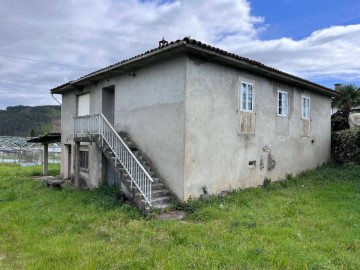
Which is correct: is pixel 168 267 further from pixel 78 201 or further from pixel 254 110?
pixel 254 110

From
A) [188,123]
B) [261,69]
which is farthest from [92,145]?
[261,69]

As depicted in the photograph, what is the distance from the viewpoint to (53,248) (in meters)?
6.10

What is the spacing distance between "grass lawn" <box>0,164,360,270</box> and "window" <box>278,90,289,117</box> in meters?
3.96

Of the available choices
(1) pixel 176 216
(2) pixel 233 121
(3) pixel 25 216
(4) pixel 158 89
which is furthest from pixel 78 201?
(2) pixel 233 121

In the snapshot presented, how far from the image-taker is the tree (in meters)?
19.0

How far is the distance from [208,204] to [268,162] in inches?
185

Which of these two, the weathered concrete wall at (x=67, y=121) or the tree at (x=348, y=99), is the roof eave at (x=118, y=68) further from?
the tree at (x=348, y=99)

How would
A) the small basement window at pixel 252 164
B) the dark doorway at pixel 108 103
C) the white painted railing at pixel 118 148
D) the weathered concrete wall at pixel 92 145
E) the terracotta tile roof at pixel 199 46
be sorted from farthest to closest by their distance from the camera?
the dark doorway at pixel 108 103 → the weathered concrete wall at pixel 92 145 → the small basement window at pixel 252 164 → the white painted railing at pixel 118 148 → the terracotta tile roof at pixel 199 46

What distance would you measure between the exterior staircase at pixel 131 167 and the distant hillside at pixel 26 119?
2636 inches

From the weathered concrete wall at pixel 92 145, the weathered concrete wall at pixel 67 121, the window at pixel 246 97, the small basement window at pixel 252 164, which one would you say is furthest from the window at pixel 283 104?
the weathered concrete wall at pixel 67 121

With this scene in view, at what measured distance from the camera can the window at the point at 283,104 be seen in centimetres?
1346

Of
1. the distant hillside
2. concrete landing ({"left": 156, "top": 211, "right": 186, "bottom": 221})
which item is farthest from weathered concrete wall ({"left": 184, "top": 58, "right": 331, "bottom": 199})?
the distant hillside

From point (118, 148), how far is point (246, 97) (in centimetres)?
511

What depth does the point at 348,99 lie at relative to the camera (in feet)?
62.5
